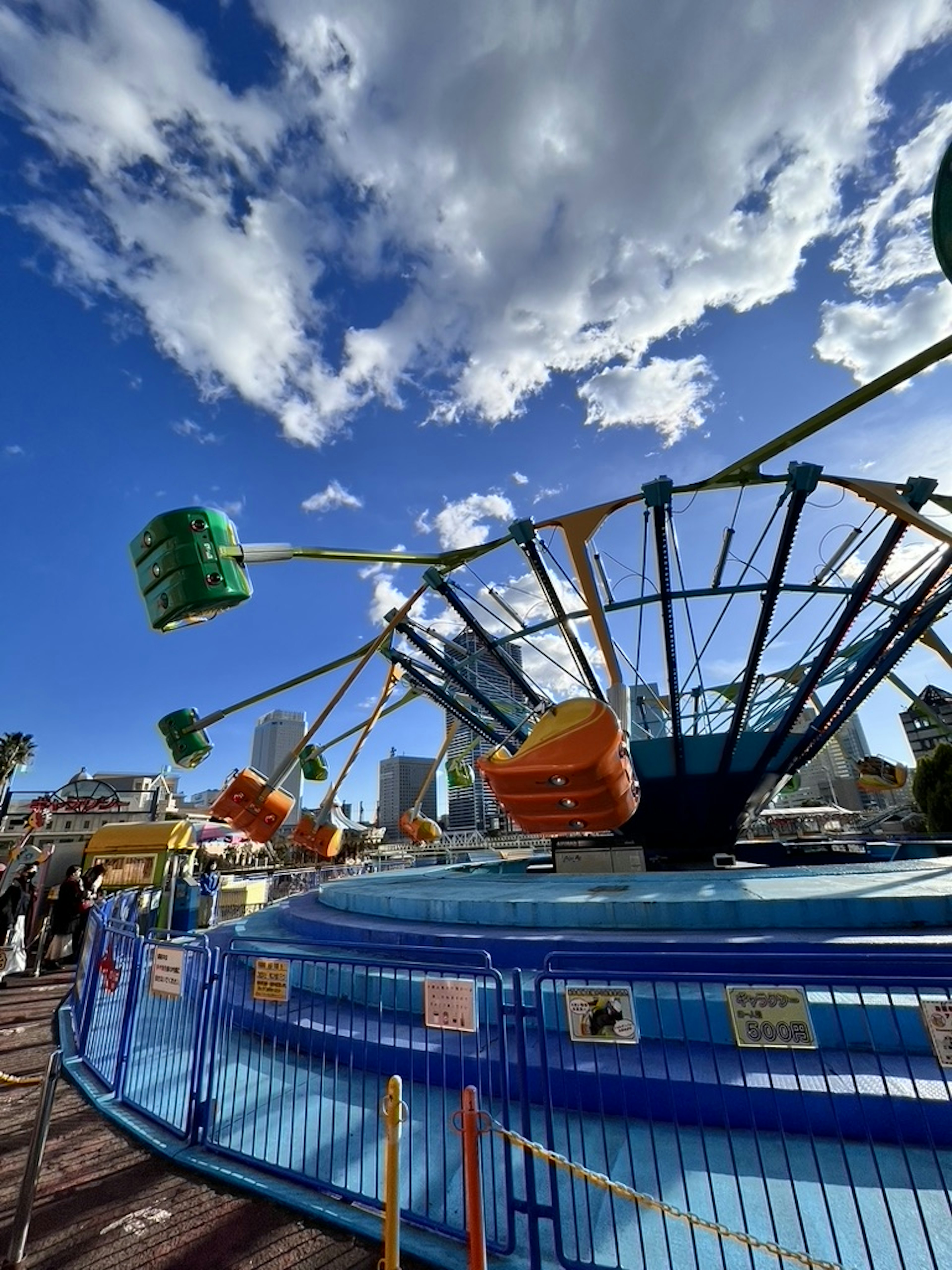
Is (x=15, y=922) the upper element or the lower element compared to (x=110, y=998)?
upper

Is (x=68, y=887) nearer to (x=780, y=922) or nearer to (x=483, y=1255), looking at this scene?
(x=483, y=1255)

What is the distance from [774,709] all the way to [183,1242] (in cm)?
1706

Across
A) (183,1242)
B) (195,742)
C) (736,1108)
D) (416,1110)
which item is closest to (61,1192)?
(183,1242)

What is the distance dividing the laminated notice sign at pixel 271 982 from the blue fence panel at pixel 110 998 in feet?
6.66

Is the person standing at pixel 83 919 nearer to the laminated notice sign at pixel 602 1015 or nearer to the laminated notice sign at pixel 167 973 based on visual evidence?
the laminated notice sign at pixel 167 973

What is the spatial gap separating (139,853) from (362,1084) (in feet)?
56.0

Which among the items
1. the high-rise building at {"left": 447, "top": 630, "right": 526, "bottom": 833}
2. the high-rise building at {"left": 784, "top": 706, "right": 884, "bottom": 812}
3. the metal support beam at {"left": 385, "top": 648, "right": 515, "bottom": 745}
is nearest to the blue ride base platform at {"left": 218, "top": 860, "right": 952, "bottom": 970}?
the high-rise building at {"left": 447, "top": 630, "right": 526, "bottom": 833}

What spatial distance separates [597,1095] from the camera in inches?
167

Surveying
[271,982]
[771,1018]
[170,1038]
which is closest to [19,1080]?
[170,1038]

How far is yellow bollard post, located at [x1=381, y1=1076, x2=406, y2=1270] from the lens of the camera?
259cm

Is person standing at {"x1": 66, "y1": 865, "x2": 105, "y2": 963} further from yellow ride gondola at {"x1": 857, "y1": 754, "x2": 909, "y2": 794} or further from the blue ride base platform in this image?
yellow ride gondola at {"x1": 857, "y1": 754, "x2": 909, "y2": 794}

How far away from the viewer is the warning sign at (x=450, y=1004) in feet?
12.0

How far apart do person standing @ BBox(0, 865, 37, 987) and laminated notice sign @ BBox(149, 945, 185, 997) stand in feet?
22.5

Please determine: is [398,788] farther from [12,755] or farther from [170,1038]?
[170,1038]
